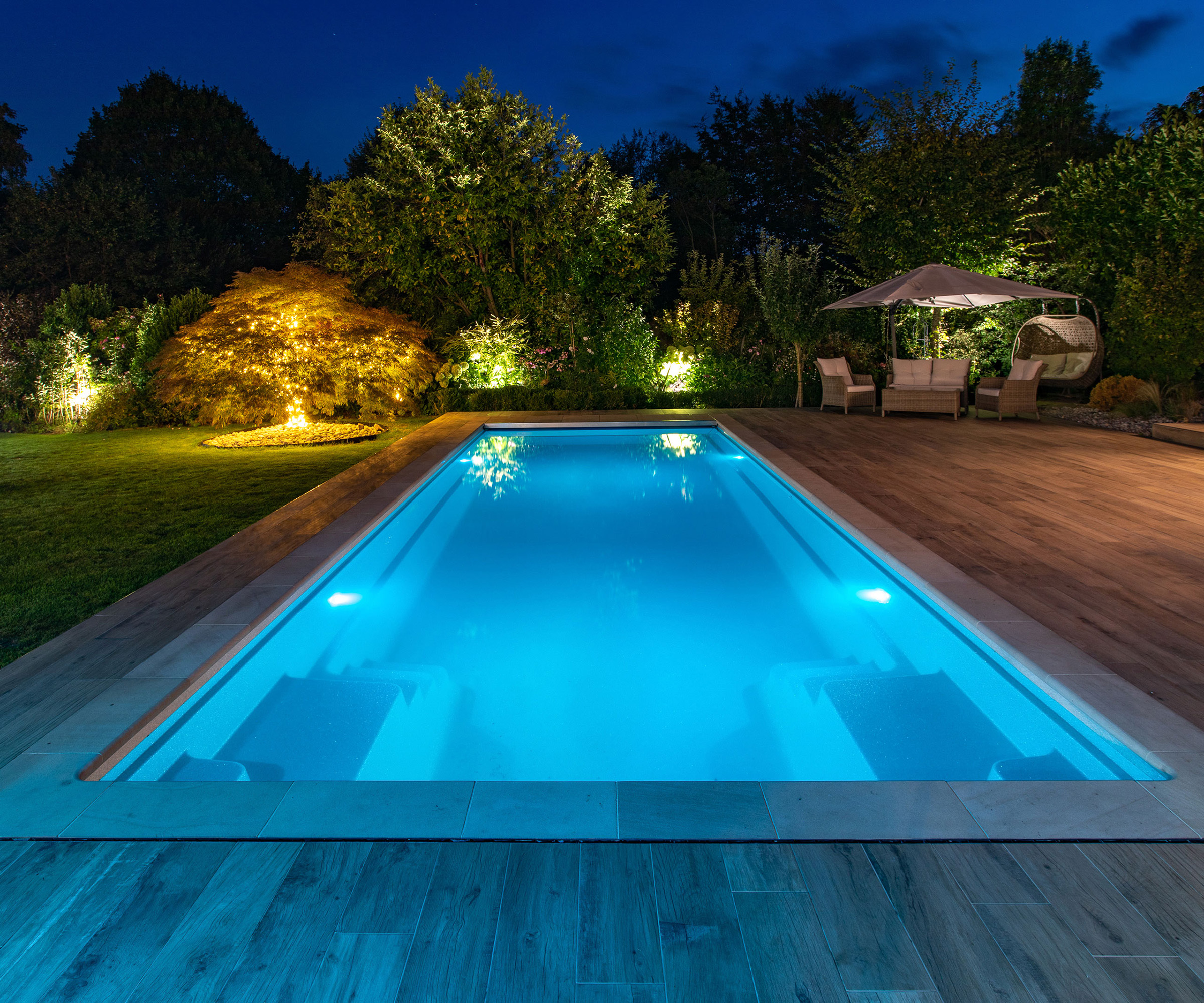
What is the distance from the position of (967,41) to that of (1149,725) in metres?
47.5

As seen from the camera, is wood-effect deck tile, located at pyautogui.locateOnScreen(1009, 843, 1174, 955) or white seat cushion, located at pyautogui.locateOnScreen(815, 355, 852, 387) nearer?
wood-effect deck tile, located at pyautogui.locateOnScreen(1009, 843, 1174, 955)

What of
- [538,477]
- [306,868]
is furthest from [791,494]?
[306,868]

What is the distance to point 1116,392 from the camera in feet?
33.8

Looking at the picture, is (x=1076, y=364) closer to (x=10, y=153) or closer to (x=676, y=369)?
(x=676, y=369)

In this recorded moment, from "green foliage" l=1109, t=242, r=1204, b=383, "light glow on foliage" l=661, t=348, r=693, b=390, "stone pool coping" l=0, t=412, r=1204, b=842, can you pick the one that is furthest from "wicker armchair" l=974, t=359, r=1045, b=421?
"stone pool coping" l=0, t=412, r=1204, b=842

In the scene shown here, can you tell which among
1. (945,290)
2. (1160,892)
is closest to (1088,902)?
(1160,892)

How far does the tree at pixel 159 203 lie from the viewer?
17.9 m

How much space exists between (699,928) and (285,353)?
32.4ft

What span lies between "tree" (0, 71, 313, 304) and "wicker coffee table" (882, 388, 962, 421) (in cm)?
1660

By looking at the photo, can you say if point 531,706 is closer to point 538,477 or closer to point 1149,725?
point 1149,725

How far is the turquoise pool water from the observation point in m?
2.63

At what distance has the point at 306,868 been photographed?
180 cm

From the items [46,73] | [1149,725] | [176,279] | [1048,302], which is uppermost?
[46,73]

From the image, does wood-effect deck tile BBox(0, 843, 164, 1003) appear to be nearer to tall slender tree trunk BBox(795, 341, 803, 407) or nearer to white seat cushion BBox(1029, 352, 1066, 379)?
tall slender tree trunk BBox(795, 341, 803, 407)
